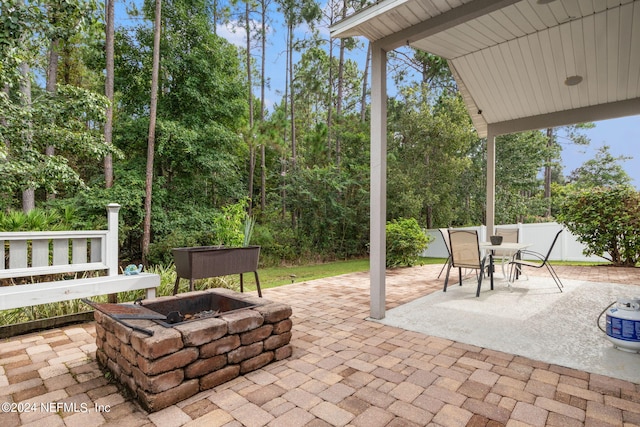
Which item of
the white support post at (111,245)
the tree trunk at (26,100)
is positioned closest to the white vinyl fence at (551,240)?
the white support post at (111,245)

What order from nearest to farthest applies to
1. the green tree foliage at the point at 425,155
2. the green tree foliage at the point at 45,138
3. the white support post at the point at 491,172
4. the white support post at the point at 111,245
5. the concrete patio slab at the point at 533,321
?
1. the concrete patio slab at the point at 533,321
2. the white support post at the point at 111,245
3. the green tree foliage at the point at 45,138
4. the white support post at the point at 491,172
5. the green tree foliage at the point at 425,155

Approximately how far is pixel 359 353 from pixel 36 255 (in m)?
3.01

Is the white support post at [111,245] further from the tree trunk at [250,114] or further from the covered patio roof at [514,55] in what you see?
the tree trunk at [250,114]

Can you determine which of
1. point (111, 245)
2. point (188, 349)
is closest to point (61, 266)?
point (111, 245)

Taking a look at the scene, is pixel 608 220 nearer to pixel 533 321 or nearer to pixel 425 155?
pixel 425 155

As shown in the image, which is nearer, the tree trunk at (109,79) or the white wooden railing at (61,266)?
the white wooden railing at (61,266)

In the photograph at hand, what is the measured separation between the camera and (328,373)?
7.29ft

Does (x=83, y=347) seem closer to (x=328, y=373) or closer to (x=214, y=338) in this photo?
(x=214, y=338)

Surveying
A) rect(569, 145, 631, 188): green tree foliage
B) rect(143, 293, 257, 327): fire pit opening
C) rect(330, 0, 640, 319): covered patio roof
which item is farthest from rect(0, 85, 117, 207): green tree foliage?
rect(569, 145, 631, 188): green tree foliage

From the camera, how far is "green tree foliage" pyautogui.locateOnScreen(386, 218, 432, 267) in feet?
23.2

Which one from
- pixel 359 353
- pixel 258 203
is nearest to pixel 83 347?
pixel 359 353

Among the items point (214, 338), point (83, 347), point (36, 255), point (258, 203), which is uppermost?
point (258, 203)

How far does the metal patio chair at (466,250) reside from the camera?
4258mm

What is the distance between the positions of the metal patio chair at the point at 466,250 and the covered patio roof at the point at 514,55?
4.92 feet
